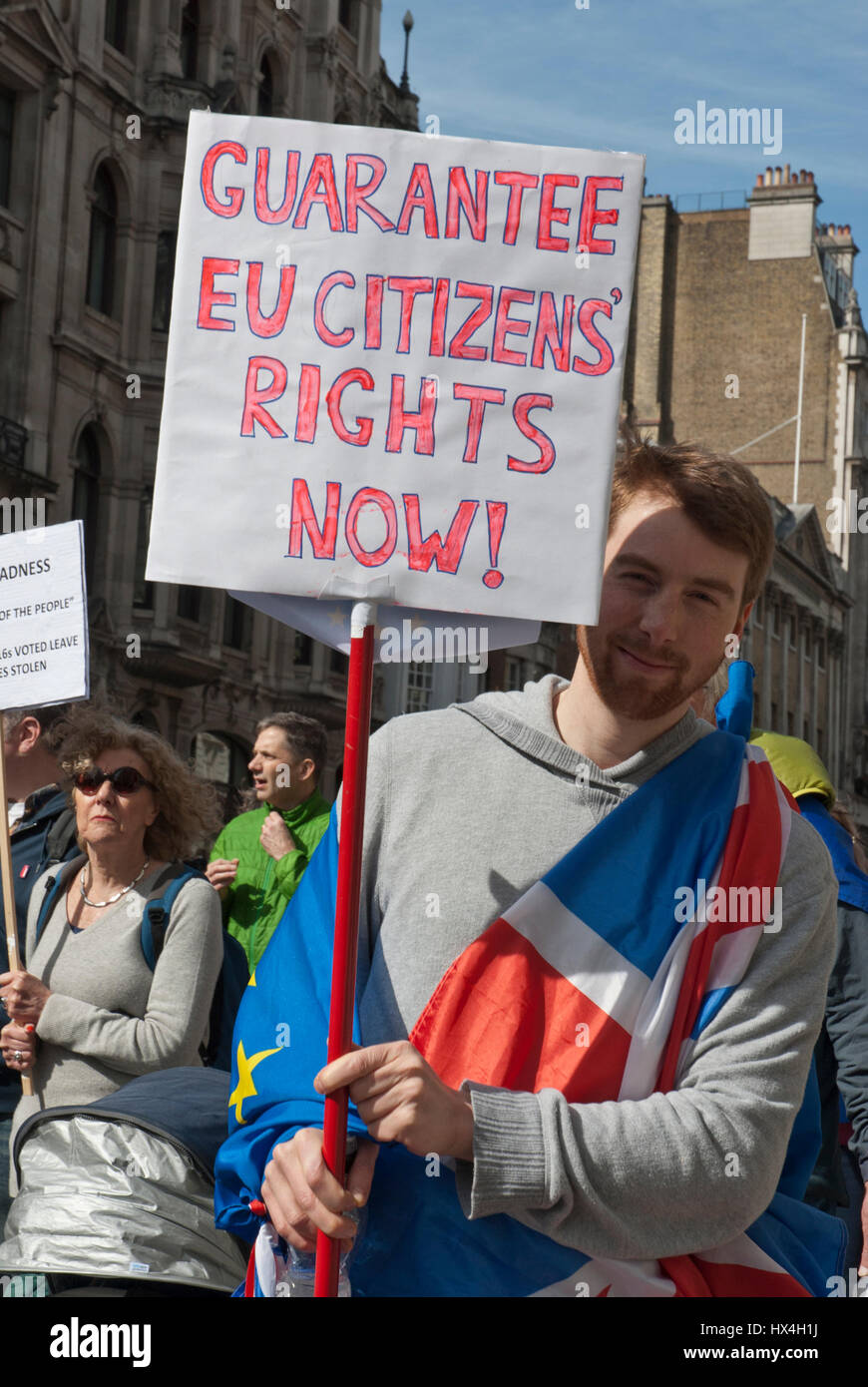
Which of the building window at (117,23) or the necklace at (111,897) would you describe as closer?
the necklace at (111,897)

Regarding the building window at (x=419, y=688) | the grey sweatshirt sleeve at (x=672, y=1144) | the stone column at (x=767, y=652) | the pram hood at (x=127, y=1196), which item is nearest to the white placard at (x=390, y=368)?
the grey sweatshirt sleeve at (x=672, y=1144)

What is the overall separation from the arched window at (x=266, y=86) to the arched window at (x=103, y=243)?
4.40m

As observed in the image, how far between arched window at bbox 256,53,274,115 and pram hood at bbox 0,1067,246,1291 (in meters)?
25.2

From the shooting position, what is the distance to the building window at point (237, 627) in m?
25.6

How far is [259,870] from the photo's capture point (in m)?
7.46

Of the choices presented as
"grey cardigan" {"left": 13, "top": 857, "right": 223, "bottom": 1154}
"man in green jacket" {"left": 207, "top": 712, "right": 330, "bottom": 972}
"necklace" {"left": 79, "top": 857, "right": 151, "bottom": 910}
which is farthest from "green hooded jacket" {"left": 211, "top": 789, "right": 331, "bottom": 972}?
"grey cardigan" {"left": 13, "top": 857, "right": 223, "bottom": 1154}

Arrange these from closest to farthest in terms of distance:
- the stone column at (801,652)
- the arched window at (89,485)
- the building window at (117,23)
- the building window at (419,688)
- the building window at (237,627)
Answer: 1. the arched window at (89,485)
2. the building window at (117,23)
3. the building window at (237,627)
4. the building window at (419,688)
5. the stone column at (801,652)

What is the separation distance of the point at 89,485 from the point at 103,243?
321 centimetres

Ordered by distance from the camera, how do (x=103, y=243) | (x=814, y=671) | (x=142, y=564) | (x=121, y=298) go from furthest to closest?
(x=814, y=671)
(x=142, y=564)
(x=121, y=298)
(x=103, y=243)

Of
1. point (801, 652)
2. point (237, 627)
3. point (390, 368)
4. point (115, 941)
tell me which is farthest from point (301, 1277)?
point (801, 652)

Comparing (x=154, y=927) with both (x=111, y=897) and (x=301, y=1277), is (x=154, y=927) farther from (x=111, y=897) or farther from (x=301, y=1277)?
(x=301, y=1277)

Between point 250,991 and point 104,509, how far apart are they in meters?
20.7

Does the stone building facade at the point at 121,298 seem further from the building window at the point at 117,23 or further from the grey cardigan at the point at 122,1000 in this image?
the grey cardigan at the point at 122,1000
